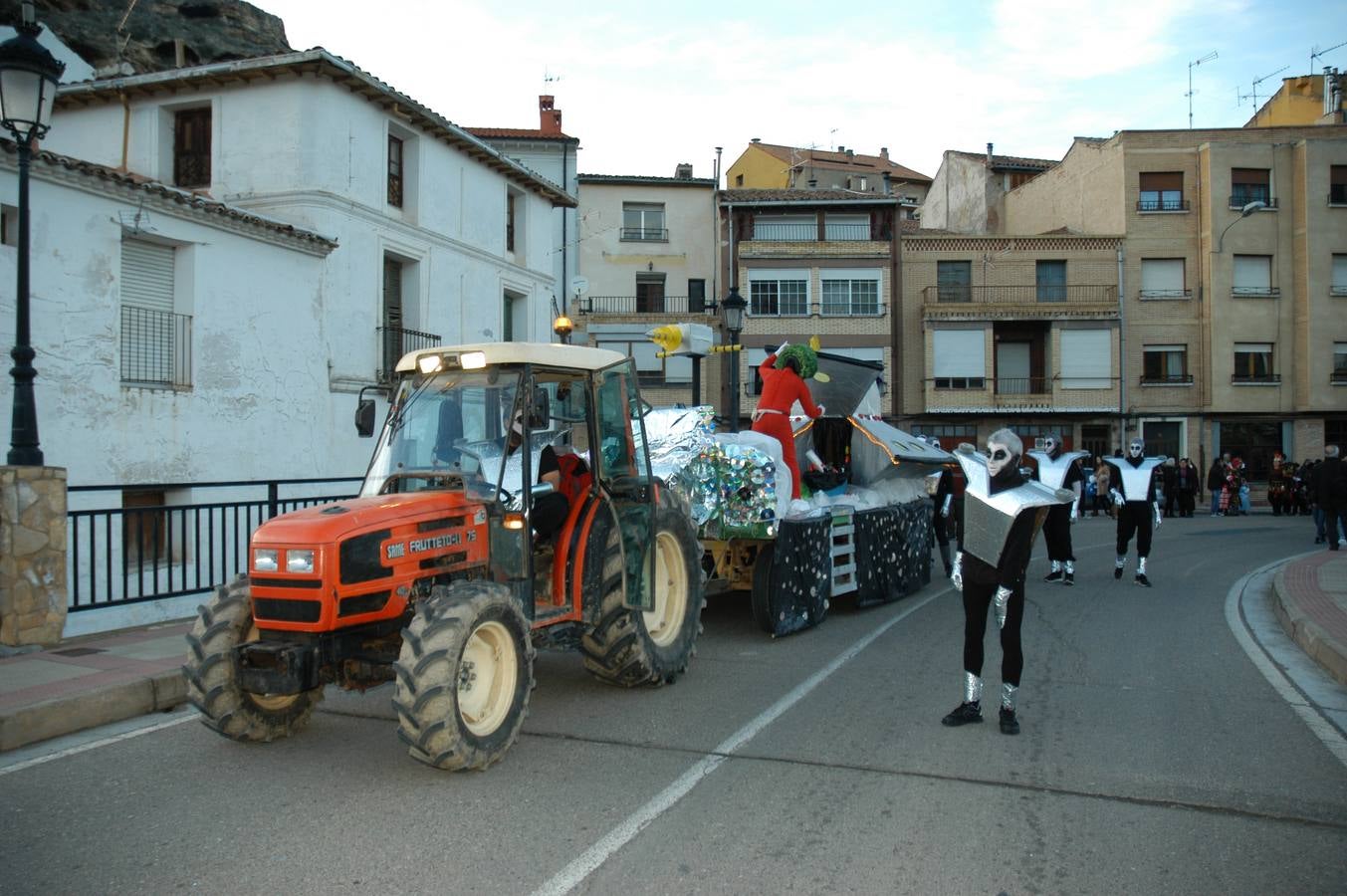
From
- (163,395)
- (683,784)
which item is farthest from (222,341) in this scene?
(683,784)

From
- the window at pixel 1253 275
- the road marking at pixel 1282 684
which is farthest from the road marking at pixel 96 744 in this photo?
the window at pixel 1253 275

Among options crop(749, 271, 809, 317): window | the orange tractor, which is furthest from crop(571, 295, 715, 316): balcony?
the orange tractor

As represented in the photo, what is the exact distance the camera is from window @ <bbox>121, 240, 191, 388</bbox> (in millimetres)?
14125

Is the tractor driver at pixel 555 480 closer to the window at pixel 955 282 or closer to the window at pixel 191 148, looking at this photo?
the window at pixel 191 148

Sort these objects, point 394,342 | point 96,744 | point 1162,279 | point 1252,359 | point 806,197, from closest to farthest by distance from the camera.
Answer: point 96,744, point 394,342, point 1252,359, point 1162,279, point 806,197

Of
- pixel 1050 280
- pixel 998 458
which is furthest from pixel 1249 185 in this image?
pixel 998 458

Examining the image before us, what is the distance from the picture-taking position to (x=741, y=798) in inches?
189

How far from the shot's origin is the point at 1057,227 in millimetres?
45094

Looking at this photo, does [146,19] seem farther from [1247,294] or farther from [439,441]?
[1247,294]

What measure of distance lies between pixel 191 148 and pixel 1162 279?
3671 centimetres

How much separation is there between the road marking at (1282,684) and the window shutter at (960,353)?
29.0 m

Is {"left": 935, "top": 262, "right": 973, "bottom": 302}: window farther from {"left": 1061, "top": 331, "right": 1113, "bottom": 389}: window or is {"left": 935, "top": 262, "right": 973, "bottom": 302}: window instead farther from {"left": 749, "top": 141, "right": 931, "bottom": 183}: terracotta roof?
{"left": 749, "top": 141, "right": 931, "bottom": 183}: terracotta roof

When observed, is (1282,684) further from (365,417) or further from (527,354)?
(365,417)

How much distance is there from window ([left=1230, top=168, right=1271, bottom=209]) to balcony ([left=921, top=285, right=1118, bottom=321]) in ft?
19.9
